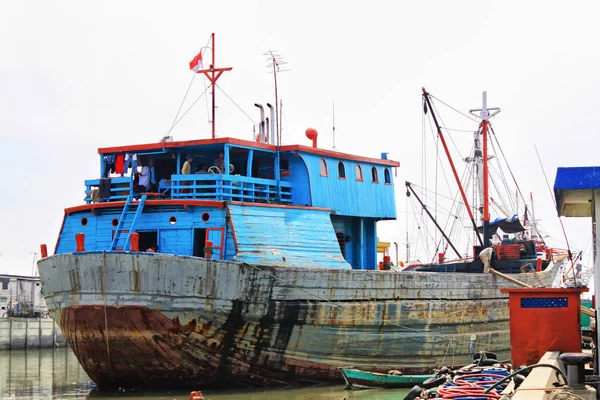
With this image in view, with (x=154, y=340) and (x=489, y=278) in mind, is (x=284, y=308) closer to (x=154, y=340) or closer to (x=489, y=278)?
(x=154, y=340)

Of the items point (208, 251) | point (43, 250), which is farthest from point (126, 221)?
point (208, 251)

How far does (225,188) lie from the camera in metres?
19.0

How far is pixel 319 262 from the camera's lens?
19.6m

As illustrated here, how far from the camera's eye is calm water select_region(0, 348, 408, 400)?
1766 centimetres

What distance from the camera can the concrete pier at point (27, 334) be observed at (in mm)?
43969

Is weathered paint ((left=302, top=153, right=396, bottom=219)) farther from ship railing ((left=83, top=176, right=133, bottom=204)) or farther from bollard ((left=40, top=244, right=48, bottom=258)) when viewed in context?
bollard ((left=40, top=244, right=48, bottom=258))

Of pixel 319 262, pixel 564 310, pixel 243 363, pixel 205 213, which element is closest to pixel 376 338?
pixel 319 262

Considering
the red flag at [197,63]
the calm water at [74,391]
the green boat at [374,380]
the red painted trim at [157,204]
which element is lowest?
the calm water at [74,391]

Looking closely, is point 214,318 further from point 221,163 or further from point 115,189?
point 115,189

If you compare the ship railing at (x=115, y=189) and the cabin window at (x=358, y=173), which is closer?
the ship railing at (x=115, y=189)

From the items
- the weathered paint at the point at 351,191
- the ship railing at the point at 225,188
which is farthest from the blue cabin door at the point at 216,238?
the weathered paint at the point at 351,191

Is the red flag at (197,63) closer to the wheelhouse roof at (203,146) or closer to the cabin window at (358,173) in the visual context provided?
the wheelhouse roof at (203,146)

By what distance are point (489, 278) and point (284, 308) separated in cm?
768

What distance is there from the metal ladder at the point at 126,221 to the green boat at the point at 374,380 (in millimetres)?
5425
